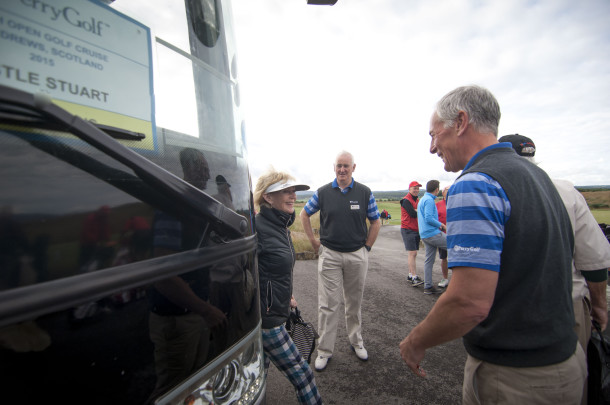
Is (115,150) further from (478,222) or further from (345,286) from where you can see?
(345,286)

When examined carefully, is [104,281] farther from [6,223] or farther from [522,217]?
[522,217]

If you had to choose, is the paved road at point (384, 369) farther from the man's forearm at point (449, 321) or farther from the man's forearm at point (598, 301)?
the man's forearm at point (449, 321)

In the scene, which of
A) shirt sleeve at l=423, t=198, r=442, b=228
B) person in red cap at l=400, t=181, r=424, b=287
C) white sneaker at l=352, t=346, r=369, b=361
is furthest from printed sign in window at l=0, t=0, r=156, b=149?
person in red cap at l=400, t=181, r=424, b=287

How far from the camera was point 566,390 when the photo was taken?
1.19 m

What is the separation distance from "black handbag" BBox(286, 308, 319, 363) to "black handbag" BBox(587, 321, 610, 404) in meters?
1.67

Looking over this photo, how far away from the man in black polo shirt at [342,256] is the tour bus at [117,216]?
72.0 inches

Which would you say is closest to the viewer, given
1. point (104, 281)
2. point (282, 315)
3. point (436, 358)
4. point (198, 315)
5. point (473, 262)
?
point (104, 281)

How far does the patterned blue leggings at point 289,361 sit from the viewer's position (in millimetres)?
1806

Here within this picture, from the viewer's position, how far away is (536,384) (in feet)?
3.85

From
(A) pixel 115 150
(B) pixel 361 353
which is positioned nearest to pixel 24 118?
(A) pixel 115 150

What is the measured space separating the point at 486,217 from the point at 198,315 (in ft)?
3.78

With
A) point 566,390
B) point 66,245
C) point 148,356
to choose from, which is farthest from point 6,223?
point 566,390

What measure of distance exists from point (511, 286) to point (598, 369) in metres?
1.05

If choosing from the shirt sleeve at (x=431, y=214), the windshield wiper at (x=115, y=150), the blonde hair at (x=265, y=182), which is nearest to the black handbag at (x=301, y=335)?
the blonde hair at (x=265, y=182)
